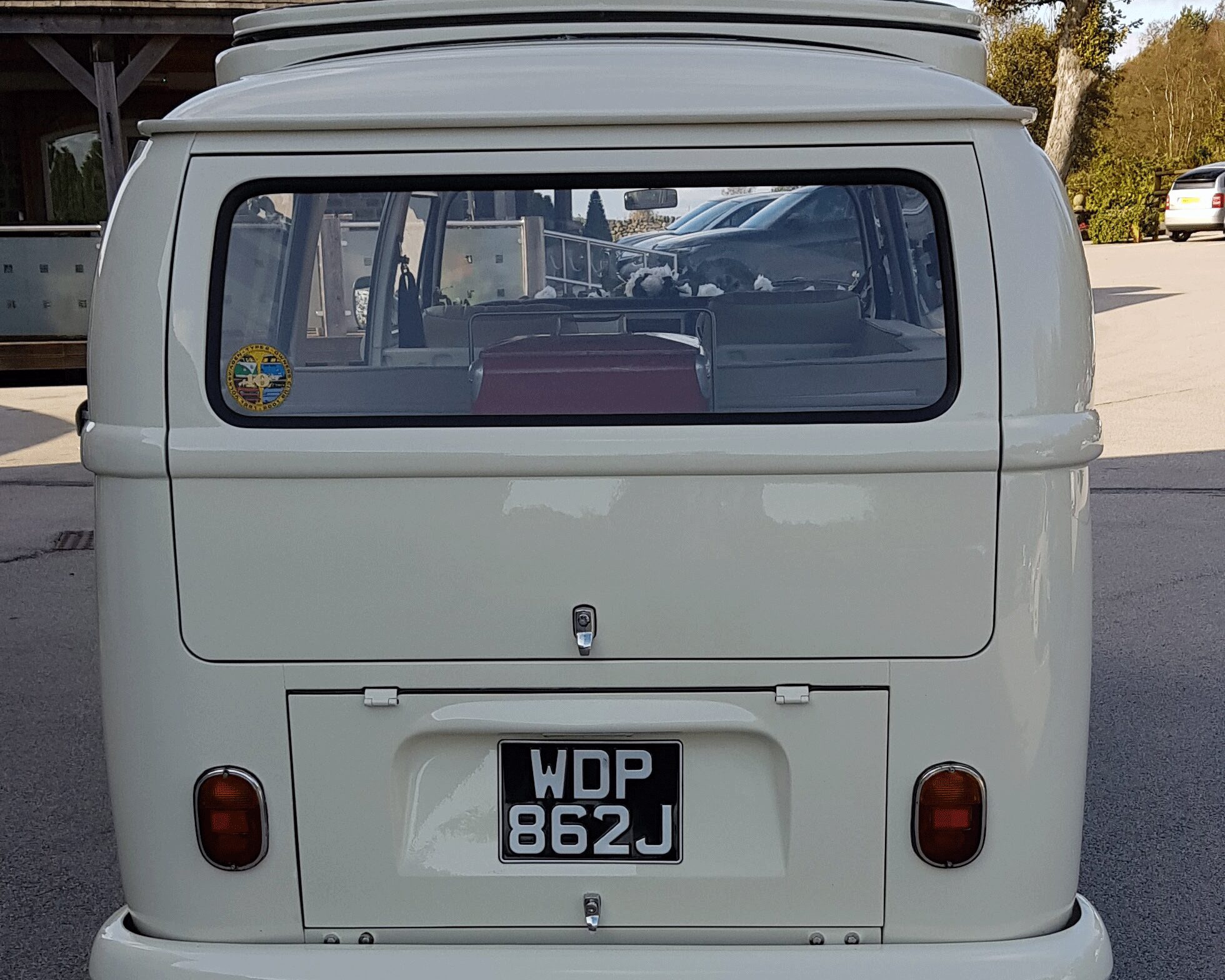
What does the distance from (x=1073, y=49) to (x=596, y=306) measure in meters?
26.5

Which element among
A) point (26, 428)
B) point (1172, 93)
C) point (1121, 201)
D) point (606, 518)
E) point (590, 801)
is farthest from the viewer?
point (1172, 93)

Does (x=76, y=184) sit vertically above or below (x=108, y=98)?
below

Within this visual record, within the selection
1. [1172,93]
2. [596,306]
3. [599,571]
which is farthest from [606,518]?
[1172,93]

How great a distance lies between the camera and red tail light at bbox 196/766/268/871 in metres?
2.20

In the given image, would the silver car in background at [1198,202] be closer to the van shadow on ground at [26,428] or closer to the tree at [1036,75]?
the tree at [1036,75]

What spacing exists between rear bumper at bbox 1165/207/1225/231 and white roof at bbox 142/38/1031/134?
3184 cm

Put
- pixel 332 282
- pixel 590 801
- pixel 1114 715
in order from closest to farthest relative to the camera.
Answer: pixel 590 801 < pixel 332 282 < pixel 1114 715

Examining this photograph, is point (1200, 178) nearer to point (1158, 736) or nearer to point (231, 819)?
point (1158, 736)

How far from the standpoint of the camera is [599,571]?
212cm

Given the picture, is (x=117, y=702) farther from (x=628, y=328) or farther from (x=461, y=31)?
(x=461, y=31)

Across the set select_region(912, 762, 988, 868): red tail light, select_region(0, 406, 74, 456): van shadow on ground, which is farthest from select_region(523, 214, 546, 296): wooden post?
select_region(0, 406, 74, 456): van shadow on ground

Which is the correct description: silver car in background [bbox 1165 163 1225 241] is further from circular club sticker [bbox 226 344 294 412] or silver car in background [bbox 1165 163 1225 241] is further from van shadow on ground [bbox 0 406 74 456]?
circular club sticker [bbox 226 344 294 412]

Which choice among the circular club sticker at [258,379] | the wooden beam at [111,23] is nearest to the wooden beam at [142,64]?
the wooden beam at [111,23]

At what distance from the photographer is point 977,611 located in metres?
2.14
